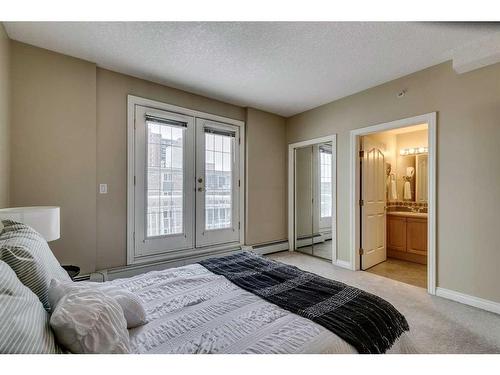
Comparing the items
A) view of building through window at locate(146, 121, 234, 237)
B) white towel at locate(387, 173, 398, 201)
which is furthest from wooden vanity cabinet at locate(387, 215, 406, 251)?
view of building through window at locate(146, 121, 234, 237)

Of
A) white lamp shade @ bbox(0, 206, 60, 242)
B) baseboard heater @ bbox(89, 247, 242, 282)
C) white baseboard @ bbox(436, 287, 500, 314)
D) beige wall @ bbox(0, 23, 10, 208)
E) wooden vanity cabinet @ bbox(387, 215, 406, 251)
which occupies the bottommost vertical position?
white baseboard @ bbox(436, 287, 500, 314)

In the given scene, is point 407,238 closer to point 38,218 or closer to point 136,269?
point 136,269

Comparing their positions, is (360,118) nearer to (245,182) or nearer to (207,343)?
(245,182)

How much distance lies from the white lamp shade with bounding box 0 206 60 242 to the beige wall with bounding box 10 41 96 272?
30.6 inches

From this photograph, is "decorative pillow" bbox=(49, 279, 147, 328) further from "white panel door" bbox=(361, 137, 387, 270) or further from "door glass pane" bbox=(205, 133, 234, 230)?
"white panel door" bbox=(361, 137, 387, 270)

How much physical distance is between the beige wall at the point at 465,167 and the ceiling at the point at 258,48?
317 mm

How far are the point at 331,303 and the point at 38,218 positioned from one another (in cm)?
205

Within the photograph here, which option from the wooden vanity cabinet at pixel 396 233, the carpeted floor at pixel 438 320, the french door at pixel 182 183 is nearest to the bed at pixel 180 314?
the carpeted floor at pixel 438 320

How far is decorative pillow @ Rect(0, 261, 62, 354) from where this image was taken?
63cm

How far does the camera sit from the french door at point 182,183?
3.06m

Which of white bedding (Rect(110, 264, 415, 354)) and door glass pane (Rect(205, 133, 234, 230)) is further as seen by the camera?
door glass pane (Rect(205, 133, 234, 230))

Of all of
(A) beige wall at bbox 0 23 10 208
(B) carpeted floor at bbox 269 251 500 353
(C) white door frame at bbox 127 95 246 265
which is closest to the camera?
(B) carpeted floor at bbox 269 251 500 353

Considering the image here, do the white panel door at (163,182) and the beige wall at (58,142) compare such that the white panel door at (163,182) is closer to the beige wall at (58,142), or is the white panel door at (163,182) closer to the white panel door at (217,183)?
the white panel door at (217,183)
